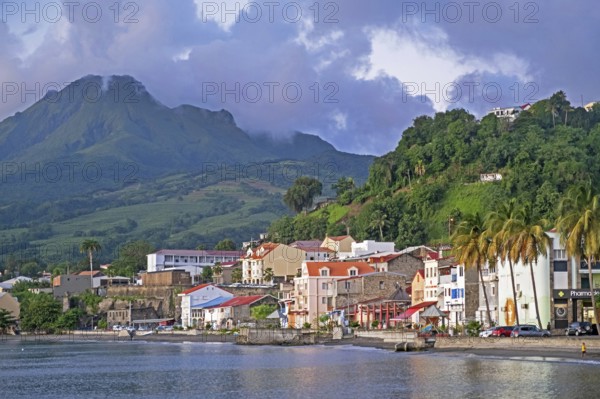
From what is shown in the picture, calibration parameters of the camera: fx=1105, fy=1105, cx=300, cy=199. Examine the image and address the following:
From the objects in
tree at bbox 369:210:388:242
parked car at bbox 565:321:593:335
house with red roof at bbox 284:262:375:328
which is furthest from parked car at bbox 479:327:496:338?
tree at bbox 369:210:388:242

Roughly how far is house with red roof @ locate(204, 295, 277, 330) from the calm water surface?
1872 inches

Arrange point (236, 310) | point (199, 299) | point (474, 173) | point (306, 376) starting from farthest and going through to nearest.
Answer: point (474, 173) < point (199, 299) < point (236, 310) < point (306, 376)

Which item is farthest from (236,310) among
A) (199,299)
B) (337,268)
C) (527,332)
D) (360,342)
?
(527,332)

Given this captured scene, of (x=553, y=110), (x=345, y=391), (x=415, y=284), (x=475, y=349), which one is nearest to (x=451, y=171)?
(x=553, y=110)

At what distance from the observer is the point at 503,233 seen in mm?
94000

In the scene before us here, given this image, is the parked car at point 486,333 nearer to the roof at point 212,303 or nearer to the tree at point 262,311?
the tree at point 262,311

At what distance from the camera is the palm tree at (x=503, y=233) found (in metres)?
92.7

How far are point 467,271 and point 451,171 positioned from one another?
2915 inches

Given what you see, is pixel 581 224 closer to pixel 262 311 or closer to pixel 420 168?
pixel 262 311

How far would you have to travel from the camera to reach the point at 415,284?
129125 millimetres

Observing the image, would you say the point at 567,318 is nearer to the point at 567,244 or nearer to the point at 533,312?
the point at 533,312

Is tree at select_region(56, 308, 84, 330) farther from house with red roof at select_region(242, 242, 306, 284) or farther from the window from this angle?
the window

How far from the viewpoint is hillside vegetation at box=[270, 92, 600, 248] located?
16912cm

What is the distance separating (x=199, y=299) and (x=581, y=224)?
10240 cm
